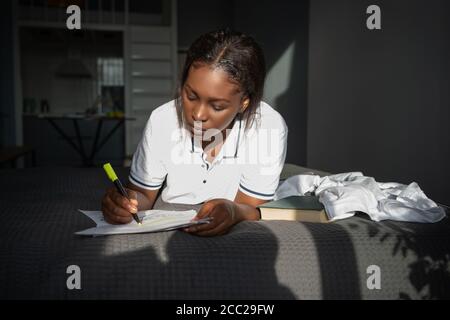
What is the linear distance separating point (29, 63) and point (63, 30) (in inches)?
42.7

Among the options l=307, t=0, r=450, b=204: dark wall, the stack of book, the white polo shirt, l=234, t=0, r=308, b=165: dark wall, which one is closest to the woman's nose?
the white polo shirt

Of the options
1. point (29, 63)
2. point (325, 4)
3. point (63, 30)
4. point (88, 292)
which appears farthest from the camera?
point (29, 63)

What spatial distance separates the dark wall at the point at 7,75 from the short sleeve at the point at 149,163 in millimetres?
5176

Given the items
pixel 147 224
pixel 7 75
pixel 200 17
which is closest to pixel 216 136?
pixel 147 224

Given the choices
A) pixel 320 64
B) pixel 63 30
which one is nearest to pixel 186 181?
pixel 320 64

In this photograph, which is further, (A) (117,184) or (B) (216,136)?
(B) (216,136)

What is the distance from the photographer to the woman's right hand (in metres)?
0.93

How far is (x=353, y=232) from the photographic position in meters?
0.93

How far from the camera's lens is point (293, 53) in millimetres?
4391

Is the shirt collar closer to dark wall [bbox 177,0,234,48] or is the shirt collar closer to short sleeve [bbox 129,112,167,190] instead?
short sleeve [bbox 129,112,167,190]

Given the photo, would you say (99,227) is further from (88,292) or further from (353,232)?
(353,232)

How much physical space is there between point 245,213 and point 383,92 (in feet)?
6.65

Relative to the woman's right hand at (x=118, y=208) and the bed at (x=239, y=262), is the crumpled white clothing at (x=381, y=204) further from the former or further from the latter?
the woman's right hand at (x=118, y=208)

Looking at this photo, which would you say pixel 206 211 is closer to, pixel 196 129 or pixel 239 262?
pixel 239 262
